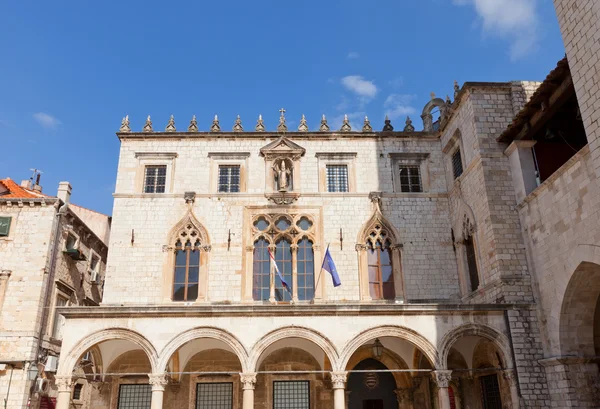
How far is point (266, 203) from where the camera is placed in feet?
66.1

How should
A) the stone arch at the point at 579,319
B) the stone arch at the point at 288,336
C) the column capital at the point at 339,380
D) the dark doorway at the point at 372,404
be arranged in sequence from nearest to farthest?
the stone arch at the point at 579,319 → the column capital at the point at 339,380 → the stone arch at the point at 288,336 → the dark doorway at the point at 372,404

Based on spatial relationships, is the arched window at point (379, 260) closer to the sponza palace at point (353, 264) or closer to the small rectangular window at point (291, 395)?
the sponza palace at point (353, 264)

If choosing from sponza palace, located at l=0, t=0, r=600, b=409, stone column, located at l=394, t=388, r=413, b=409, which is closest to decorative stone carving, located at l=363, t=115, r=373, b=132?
sponza palace, located at l=0, t=0, r=600, b=409

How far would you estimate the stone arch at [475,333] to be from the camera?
588 inches

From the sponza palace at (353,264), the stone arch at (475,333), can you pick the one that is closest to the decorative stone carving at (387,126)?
the sponza palace at (353,264)

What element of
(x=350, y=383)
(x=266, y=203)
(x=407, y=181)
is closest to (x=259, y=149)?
(x=266, y=203)

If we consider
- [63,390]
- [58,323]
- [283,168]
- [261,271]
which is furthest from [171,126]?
[63,390]

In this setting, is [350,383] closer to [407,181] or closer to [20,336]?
[407,181]

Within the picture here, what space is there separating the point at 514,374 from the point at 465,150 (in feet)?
25.3

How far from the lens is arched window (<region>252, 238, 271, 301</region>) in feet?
62.7

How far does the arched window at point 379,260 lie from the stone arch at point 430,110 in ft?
14.8

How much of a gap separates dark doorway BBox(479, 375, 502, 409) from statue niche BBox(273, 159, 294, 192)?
9618 mm

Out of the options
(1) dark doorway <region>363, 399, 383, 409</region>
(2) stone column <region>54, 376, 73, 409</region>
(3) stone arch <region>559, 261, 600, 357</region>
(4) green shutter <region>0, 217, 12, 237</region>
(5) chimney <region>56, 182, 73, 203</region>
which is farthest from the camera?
(5) chimney <region>56, 182, 73, 203</region>

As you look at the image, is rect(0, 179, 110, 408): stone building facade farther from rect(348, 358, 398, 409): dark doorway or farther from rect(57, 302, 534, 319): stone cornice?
rect(348, 358, 398, 409): dark doorway
